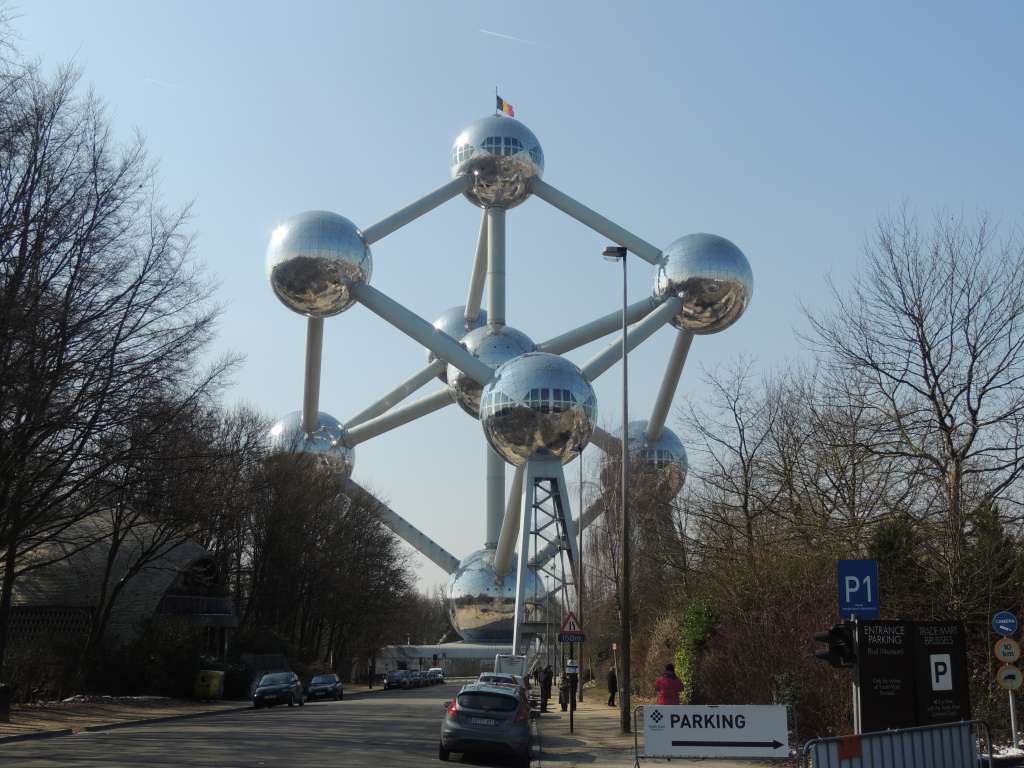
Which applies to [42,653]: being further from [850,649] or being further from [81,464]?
[850,649]

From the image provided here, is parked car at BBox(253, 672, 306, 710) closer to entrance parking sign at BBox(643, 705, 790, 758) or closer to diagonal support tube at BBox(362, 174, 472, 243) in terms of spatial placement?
diagonal support tube at BBox(362, 174, 472, 243)

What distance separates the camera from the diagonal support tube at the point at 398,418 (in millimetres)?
45469

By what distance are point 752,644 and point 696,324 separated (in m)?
21.6

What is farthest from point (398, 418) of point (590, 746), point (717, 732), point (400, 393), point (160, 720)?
point (717, 732)

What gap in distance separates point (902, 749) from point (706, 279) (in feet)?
91.9

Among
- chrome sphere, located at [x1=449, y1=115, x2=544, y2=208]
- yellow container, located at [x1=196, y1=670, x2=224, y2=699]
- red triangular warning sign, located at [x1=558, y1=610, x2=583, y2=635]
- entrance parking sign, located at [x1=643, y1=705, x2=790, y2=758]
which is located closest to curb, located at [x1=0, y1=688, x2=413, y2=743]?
yellow container, located at [x1=196, y1=670, x2=224, y2=699]

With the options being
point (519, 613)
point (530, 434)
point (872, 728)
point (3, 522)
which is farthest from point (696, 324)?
point (872, 728)

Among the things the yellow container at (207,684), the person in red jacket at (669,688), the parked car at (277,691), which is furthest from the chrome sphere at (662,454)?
the person in red jacket at (669,688)

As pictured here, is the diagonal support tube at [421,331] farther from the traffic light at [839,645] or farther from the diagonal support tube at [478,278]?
the traffic light at [839,645]

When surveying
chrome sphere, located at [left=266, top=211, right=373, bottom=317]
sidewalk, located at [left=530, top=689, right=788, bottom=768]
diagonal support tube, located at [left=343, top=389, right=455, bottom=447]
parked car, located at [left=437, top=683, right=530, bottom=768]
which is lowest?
sidewalk, located at [left=530, top=689, right=788, bottom=768]

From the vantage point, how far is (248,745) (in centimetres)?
1736

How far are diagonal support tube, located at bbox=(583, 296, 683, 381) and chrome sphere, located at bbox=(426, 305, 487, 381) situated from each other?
7737mm

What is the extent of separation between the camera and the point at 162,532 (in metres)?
34.3

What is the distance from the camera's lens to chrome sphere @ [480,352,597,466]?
110 feet
